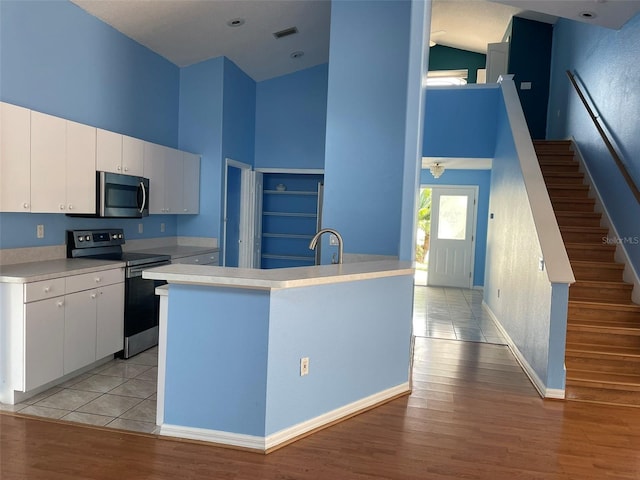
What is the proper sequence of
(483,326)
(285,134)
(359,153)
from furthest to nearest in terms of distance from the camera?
1. (285,134)
2. (483,326)
3. (359,153)

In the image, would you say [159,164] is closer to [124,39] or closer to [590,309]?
[124,39]

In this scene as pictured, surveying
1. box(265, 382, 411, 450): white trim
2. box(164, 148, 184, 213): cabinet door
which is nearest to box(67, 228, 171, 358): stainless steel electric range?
box(164, 148, 184, 213): cabinet door

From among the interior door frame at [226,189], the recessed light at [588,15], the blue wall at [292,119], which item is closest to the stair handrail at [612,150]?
the recessed light at [588,15]

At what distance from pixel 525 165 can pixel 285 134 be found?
3.58 m

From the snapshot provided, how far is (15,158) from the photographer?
10.5 ft

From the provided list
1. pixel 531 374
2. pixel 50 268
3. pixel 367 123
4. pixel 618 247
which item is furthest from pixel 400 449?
pixel 618 247

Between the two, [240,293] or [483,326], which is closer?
[240,293]

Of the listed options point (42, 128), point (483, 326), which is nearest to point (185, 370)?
point (42, 128)

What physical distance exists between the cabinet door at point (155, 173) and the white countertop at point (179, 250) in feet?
1.53

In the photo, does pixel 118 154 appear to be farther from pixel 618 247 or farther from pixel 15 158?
pixel 618 247

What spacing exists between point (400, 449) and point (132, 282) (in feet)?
8.78

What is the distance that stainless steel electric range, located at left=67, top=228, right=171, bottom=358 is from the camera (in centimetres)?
406

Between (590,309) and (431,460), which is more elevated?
(590,309)

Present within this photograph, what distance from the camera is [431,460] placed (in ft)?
8.54
